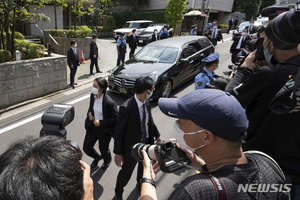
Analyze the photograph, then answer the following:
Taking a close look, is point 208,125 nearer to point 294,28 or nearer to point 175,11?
point 294,28

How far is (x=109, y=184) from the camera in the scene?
333 cm

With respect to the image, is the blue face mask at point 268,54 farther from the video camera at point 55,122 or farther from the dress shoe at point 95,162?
the dress shoe at point 95,162

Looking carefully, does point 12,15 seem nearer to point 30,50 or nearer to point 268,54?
point 30,50

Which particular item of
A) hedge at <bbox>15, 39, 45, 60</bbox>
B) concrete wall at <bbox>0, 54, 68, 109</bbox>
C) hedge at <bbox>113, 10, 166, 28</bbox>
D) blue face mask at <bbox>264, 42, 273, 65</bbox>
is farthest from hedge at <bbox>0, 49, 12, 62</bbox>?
hedge at <bbox>113, 10, 166, 28</bbox>

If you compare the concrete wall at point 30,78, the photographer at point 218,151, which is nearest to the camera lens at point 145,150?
the photographer at point 218,151

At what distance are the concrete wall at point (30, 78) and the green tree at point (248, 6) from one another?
3621 cm

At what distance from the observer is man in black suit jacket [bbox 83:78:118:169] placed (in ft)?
10.5

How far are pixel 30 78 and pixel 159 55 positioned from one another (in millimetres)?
4213

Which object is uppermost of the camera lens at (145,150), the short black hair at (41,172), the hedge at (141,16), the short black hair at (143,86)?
the hedge at (141,16)

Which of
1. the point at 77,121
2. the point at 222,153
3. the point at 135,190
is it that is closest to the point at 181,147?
the point at 222,153

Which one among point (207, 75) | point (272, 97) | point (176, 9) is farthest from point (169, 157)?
point (176, 9)

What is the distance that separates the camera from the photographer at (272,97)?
1.38 meters

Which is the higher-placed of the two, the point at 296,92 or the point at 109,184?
the point at 296,92

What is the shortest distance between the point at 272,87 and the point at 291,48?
0.32 meters
